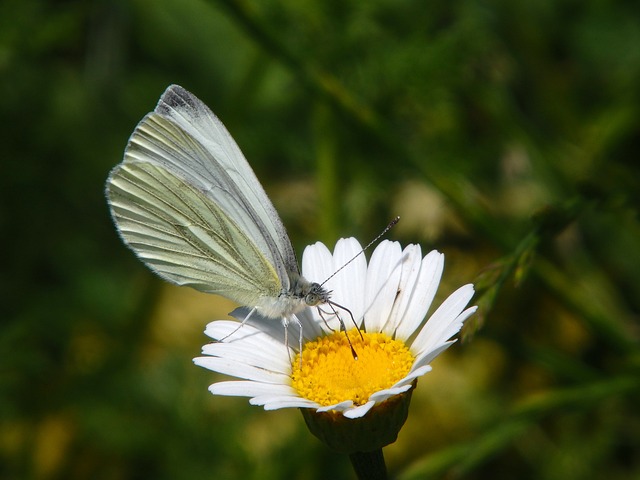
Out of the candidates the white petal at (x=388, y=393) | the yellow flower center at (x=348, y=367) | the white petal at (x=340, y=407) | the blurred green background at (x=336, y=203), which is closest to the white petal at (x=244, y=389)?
the yellow flower center at (x=348, y=367)

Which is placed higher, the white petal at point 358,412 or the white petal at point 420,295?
the white petal at point 420,295

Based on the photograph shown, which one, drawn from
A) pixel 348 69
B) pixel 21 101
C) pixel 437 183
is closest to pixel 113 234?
pixel 21 101

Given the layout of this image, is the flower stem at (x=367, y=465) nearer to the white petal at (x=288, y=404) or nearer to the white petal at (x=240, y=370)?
the white petal at (x=288, y=404)

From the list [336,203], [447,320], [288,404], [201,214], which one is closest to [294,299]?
[201,214]

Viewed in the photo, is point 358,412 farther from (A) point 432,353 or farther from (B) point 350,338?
(B) point 350,338

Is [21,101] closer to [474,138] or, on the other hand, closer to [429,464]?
[474,138]

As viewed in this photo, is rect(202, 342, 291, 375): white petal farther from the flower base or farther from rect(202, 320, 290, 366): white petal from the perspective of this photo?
the flower base
